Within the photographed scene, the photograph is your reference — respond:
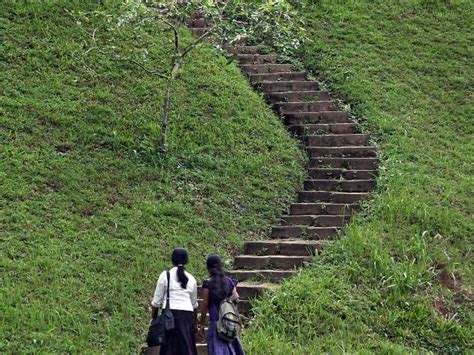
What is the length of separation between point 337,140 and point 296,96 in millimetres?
1754

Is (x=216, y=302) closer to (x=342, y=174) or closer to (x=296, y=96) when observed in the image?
(x=342, y=174)

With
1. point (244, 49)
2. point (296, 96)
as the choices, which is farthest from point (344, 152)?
point (244, 49)

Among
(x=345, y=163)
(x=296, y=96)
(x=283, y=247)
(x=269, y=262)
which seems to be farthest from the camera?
(x=296, y=96)

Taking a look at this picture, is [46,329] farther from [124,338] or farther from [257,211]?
[257,211]

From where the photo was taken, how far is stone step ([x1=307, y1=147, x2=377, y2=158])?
11711mm

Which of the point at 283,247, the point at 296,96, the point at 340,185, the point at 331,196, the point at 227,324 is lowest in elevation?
the point at 283,247

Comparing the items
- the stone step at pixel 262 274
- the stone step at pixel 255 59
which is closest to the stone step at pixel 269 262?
the stone step at pixel 262 274

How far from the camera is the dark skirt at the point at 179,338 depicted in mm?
6371

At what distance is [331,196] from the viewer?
1066 centimetres

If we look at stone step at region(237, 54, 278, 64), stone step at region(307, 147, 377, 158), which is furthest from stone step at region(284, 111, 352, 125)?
stone step at region(237, 54, 278, 64)

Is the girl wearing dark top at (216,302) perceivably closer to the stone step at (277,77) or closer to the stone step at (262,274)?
the stone step at (262,274)

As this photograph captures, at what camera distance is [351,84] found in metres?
13.9

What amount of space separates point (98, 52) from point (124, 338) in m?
7.03

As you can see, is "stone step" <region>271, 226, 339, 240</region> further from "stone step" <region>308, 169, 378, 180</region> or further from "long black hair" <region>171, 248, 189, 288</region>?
"long black hair" <region>171, 248, 189, 288</region>
